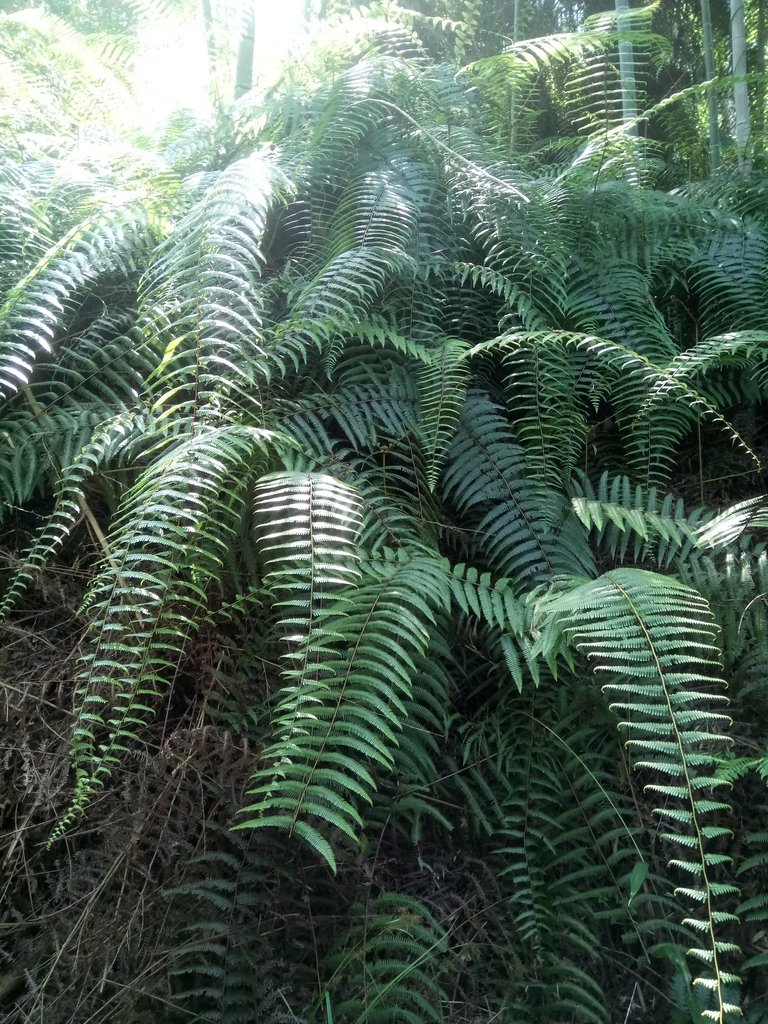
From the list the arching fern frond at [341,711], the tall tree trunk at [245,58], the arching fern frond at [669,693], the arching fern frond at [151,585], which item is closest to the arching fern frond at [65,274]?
the arching fern frond at [151,585]

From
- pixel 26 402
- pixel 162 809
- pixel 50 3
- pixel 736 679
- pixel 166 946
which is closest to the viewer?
pixel 166 946

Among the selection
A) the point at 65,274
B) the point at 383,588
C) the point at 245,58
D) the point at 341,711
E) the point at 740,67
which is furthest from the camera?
the point at 740,67

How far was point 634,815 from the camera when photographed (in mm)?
1624

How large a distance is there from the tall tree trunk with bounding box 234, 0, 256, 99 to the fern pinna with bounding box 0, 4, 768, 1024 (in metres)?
1.17

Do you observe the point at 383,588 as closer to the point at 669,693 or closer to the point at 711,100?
the point at 669,693

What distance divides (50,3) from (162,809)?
5575 mm

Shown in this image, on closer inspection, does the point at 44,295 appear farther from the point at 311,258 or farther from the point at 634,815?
the point at 634,815

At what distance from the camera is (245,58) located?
3.75 meters

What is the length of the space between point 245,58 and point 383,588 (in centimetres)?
351

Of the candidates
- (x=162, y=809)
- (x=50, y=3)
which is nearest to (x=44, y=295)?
(x=162, y=809)

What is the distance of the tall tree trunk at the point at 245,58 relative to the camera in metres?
3.65

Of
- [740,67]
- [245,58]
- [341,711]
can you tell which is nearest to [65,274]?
[341,711]

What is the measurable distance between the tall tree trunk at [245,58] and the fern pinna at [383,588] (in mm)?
1169

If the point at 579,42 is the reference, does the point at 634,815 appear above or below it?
below
